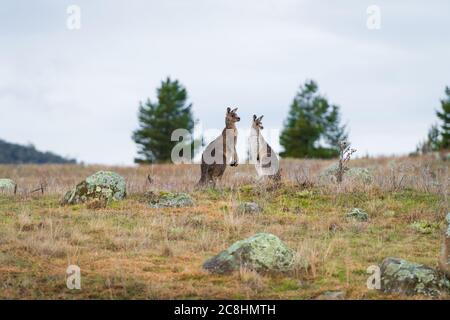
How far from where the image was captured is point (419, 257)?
10.7 metres

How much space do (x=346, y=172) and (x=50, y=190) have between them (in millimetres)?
8766

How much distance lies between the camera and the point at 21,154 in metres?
87.9

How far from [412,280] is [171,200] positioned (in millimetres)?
7728

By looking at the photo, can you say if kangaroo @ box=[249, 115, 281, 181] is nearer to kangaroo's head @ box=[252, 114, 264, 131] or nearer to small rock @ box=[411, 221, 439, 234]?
kangaroo's head @ box=[252, 114, 264, 131]

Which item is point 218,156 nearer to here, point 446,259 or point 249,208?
point 249,208

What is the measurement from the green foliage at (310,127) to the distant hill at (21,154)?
38.1 meters

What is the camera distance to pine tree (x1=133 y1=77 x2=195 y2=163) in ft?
216

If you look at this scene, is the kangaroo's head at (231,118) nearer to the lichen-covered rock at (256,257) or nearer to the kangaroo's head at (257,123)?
the kangaroo's head at (257,123)

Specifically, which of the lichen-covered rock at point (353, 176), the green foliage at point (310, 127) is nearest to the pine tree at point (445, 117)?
the green foliage at point (310, 127)

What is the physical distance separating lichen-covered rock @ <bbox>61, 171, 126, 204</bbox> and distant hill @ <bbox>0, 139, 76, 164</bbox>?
70.8 meters

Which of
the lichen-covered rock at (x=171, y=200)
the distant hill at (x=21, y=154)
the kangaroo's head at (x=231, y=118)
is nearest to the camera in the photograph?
the lichen-covered rock at (x=171, y=200)

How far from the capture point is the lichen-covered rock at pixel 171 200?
15.2 meters
